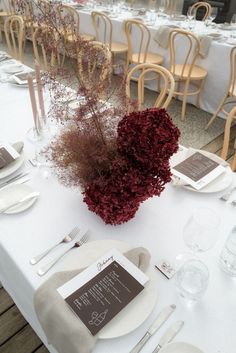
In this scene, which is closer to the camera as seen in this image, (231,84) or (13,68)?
(13,68)

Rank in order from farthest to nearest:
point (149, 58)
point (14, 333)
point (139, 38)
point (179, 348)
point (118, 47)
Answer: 1. point (118, 47)
2. point (139, 38)
3. point (149, 58)
4. point (14, 333)
5. point (179, 348)

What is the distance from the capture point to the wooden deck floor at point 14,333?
1.34 m

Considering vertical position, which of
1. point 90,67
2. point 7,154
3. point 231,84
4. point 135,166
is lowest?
point 231,84

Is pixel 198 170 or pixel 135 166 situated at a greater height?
pixel 135 166

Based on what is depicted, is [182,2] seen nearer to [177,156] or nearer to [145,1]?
[145,1]

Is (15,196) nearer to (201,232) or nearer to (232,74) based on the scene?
(201,232)

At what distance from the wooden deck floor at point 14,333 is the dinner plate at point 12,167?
2.54 feet

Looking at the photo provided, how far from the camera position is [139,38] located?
3.54m

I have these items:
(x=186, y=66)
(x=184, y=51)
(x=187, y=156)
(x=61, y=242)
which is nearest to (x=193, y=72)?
(x=186, y=66)

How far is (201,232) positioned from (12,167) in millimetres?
749

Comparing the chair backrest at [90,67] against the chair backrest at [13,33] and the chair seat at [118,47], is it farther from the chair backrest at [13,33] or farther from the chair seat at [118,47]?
the chair seat at [118,47]

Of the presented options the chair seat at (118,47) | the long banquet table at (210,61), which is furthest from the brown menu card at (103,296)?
the chair seat at (118,47)

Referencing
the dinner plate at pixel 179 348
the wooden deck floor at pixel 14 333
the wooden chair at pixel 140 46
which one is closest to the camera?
the dinner plate at pixel 179 348

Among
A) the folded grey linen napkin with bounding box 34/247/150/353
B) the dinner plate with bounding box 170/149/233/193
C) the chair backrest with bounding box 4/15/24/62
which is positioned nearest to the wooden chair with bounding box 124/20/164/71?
the chair backrest with bounding box 4/15/24/62
